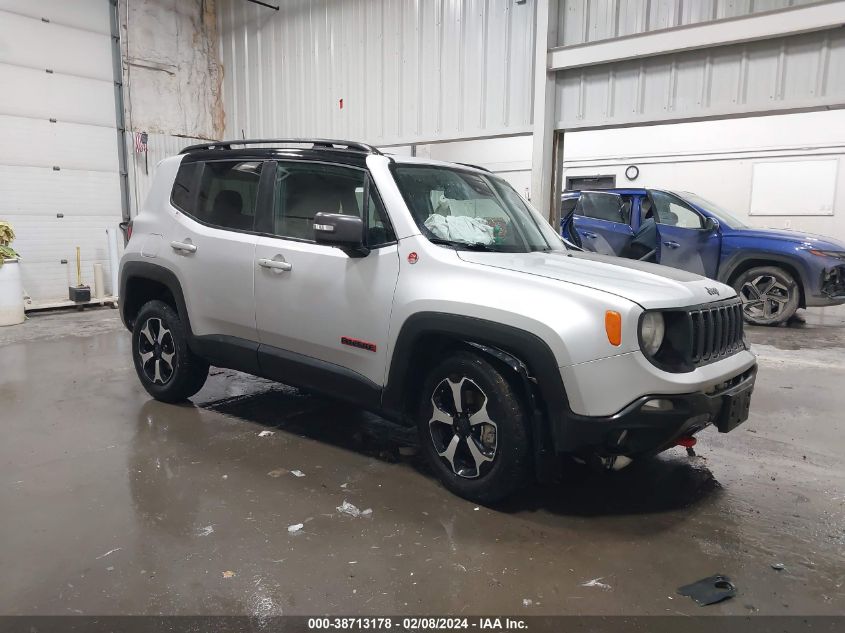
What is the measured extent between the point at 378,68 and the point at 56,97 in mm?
4981

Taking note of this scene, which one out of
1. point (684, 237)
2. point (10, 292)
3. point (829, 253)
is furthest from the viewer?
point (684, 237)

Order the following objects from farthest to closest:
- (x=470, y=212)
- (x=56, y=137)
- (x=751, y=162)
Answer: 1. (x=751, y=162)
2. (x=56, y=137)
3. (x=470, y=212)

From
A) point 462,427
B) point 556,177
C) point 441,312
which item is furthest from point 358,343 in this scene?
point 556,177

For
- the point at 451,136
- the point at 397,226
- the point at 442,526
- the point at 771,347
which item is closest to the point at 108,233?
the point at 451,136

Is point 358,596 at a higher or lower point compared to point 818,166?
lower

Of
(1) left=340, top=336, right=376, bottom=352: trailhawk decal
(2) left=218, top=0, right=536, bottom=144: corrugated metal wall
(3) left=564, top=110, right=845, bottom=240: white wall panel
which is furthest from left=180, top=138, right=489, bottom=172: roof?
(3) left=564, top=110, right=845, bottom=240: white wall panel

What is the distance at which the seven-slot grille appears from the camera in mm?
2662

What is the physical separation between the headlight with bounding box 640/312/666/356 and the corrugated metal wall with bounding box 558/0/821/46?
16.1 feet

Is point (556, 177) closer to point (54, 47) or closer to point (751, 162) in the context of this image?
point (751, 162)

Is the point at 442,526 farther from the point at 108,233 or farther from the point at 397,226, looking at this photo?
the point at 108,233

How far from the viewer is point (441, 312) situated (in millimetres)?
2822

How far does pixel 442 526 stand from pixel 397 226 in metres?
1.47

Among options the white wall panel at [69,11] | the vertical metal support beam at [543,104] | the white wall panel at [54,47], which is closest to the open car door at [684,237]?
the vertical metal support beam at [543,104]

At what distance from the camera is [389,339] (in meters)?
3.03
